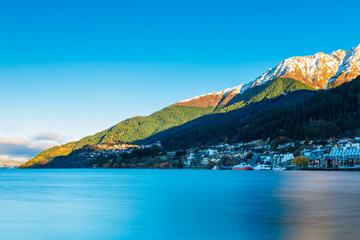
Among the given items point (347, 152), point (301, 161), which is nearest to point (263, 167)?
point (301, 161)

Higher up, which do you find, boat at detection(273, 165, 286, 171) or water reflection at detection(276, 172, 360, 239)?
boat at detection(273, 165, 286, 171)

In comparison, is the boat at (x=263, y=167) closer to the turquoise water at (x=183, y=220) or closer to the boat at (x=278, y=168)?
the boat at (x=278, y=168)

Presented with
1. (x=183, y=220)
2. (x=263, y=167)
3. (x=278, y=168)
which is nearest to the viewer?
(x=183, y=220)

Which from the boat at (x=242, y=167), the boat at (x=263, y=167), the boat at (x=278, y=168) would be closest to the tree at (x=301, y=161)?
the boat at (x=278, y=168)

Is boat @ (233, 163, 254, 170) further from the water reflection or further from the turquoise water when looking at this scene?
the water reflection

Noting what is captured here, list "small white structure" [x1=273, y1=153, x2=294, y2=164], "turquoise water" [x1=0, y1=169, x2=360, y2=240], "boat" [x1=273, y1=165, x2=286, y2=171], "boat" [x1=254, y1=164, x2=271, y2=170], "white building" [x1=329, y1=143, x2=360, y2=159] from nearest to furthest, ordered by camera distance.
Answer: "turquoise water" [x1=0, y1=169, x2=360, y2=240] → "white building" [x1=329, y1=143, x2=360, y2=159] → "boat" [x1=273, y1=165, x2=286, y2=171] → "small white structure" [x1=273, y1=153, x2=294, y2=164] → "boat" [x1=254, y1=164, x2=271, y2=170]

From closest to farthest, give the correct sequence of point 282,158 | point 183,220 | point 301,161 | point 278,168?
point 183,220 < point 301,161 < point 278,168 < point 282,158

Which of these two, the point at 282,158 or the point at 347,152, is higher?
the point at 347,152

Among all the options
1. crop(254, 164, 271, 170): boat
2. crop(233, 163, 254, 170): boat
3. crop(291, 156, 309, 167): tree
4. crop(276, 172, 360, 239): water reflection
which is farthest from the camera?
crop(233, 163, 254, 170): boat

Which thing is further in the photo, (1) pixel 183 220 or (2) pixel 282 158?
(2) pixel 282 158

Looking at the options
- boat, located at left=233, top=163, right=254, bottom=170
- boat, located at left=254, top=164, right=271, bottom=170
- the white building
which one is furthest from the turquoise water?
boat, located at left=233, top=163, right=254, bottom=170

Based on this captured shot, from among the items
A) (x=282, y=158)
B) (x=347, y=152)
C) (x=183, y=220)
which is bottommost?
(x=183, y=220)

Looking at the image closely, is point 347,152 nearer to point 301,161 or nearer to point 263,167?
point 301,161

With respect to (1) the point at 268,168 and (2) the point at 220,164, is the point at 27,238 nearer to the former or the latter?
(1) the point at 268,168
